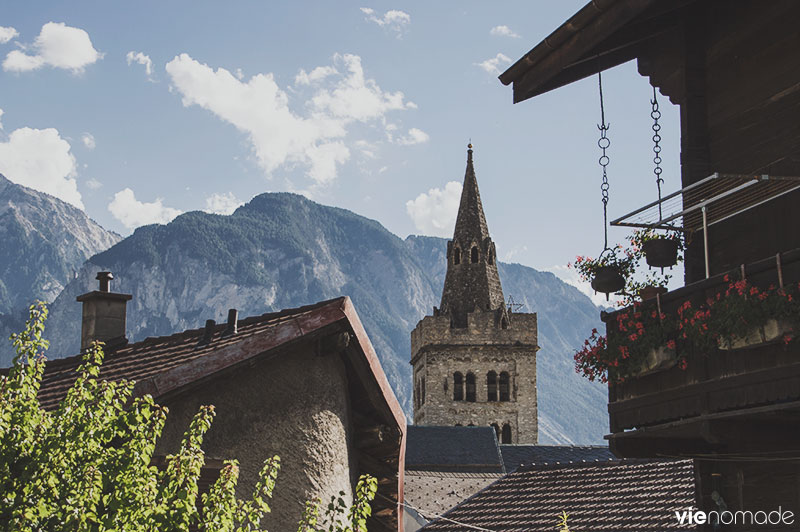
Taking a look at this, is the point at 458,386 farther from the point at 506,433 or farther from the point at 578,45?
the point at 578,45

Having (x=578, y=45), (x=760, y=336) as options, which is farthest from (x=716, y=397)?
(x=578, y=45)

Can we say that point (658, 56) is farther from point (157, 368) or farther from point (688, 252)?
point (157, 368)

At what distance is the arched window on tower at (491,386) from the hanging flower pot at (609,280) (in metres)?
58.9

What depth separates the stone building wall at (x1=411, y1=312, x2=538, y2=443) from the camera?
Answer: 6988cm

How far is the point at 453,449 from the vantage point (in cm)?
6003

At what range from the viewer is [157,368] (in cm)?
1074

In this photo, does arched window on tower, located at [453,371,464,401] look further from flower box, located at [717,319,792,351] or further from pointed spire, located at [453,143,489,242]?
flower box, located at [717,319,792,351]

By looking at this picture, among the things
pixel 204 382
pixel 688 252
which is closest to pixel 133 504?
pixel 204 382

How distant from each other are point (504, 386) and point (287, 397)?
61248 millimetres

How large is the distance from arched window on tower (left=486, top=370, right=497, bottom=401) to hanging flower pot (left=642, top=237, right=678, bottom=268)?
195ft

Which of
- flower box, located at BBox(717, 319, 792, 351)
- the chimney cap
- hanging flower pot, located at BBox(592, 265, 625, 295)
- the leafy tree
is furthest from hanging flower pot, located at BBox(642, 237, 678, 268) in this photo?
the chimney cap

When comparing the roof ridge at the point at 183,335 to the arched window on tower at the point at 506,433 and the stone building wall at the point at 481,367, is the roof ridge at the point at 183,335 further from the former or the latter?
the arched window on tower at the point at 506,433

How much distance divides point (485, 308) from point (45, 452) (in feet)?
212

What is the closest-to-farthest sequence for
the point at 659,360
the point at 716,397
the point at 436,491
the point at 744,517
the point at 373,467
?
1. the point at 716,397
2. the point at 659,360
3. the point at 744,517
4. the point at 373,467
5. the point at 436,491
